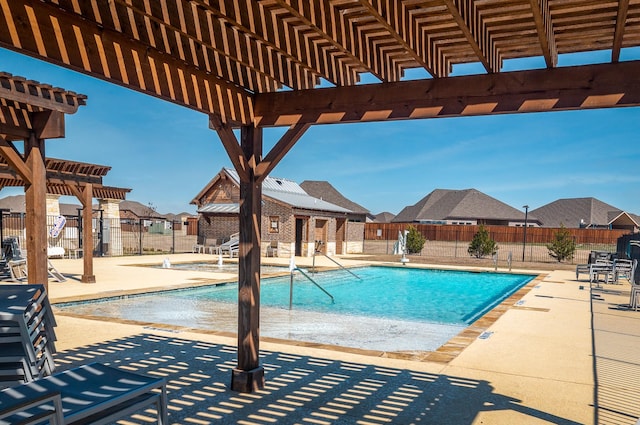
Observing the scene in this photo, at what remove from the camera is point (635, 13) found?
127 inches

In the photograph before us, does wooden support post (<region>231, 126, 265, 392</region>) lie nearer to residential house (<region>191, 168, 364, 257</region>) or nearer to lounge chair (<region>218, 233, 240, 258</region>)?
residential house (<region>191, 168, 364, 257</region>)

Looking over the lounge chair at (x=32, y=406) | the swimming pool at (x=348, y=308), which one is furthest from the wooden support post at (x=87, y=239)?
the lounge chair at (x=32, y=406)

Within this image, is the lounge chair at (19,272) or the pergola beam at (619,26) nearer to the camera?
the pergola beam at (619,26)

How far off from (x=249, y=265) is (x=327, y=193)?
54955 millimetres

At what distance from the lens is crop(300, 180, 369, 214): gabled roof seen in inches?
2231

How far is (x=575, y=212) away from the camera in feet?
249

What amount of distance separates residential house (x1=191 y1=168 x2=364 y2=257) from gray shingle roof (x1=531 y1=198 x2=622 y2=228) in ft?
181

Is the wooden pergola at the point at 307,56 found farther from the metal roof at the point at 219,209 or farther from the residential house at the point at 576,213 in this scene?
the residential house at the point at 576,213

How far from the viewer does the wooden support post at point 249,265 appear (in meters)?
4.86

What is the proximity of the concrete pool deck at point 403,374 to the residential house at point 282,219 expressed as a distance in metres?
17.6

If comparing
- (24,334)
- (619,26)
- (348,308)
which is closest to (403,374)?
(24,334)

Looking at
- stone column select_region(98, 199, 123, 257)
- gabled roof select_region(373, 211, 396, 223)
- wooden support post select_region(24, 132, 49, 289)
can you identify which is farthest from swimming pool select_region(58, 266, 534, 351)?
gabled roof select_region(373, 211, 396, 223)

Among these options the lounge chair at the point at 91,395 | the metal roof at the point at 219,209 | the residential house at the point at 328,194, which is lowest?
the lounge chair at the point at 91,395

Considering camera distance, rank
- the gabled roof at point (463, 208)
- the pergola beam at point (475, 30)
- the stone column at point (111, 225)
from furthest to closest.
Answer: the gabled roof at point (463, 208) < the stone column at point (111, 225) < the pergola beam at point (475, 30)
